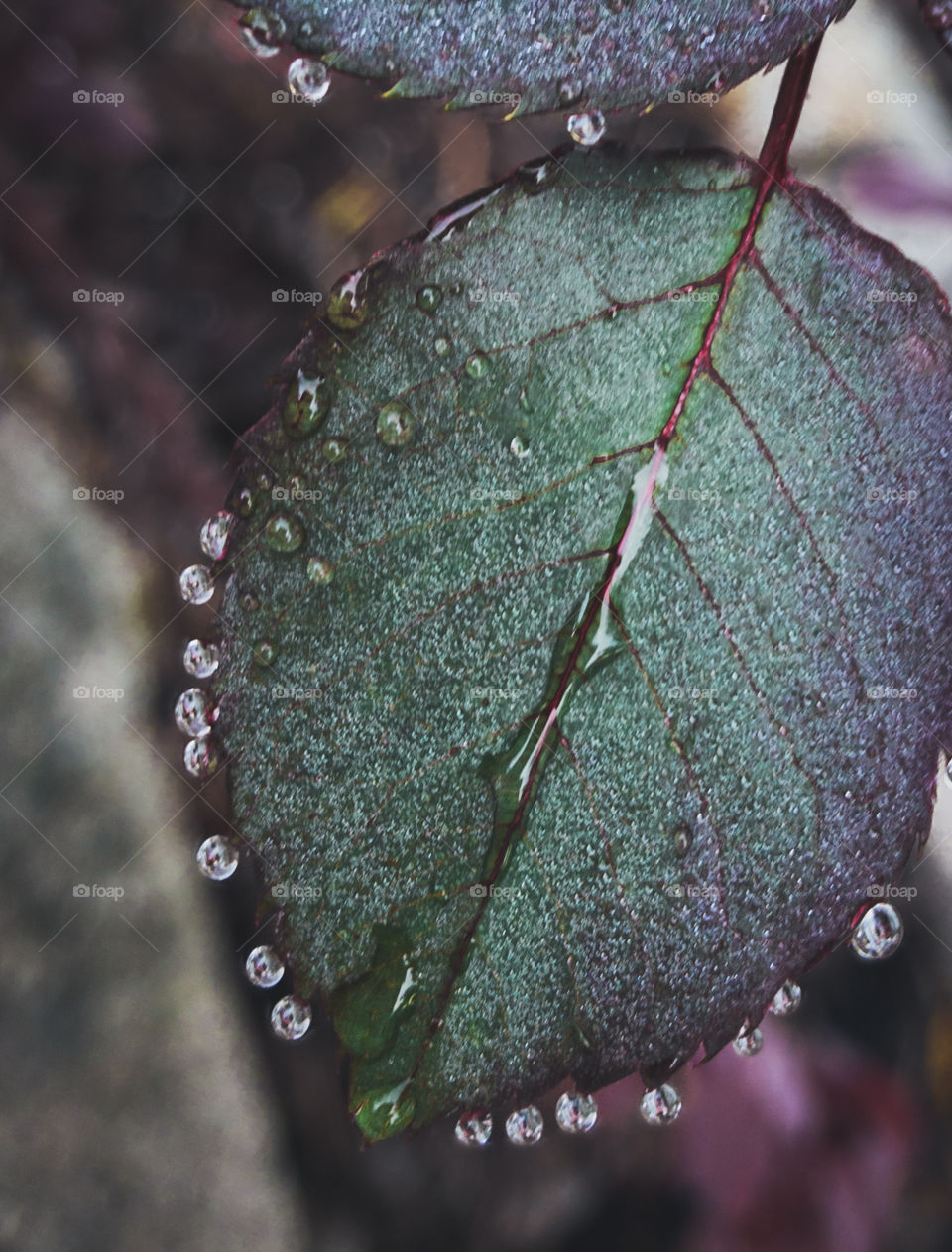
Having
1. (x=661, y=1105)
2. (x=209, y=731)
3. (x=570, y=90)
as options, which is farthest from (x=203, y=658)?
(x=661, y=1105)

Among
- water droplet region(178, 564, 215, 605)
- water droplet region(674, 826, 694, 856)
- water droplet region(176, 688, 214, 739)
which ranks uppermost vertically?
water droplet region(674, 826, 694, 856)

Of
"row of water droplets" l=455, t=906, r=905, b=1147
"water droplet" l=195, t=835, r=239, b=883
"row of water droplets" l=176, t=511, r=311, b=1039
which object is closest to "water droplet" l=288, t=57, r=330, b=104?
"row of water droplets" l=176, t=511, r=311, b=1039

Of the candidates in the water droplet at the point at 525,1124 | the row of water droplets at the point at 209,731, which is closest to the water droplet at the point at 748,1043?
the water droplet at the point at 525,1124

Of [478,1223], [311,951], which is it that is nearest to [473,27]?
[311,951]

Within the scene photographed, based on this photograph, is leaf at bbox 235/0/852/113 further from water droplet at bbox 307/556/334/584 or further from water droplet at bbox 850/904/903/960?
water droplet at bbox 850/904/903/960

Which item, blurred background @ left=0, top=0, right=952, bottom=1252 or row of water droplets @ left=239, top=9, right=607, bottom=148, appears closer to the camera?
row of water droplets @ left=239, top=9, right=607, bottom=148

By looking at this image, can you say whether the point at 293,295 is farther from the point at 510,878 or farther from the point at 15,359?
the point at 510,878
